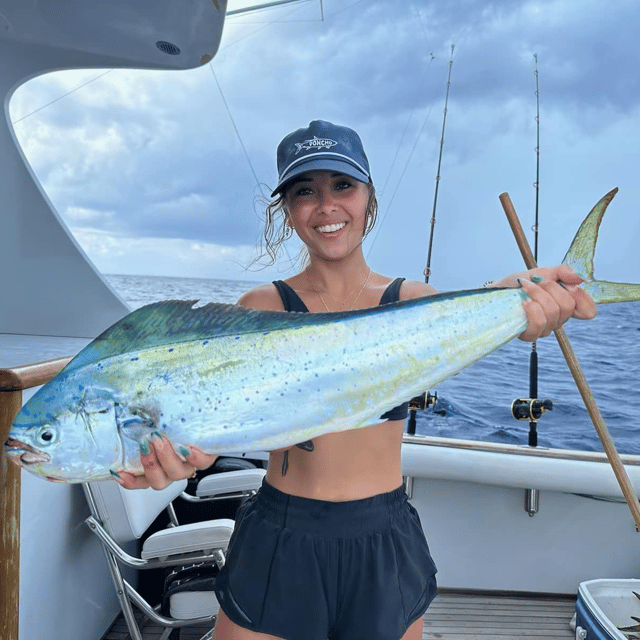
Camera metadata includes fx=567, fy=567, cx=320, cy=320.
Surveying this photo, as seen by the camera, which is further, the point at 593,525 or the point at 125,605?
the point at 593,525

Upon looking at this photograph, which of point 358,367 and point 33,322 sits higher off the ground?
point 33,322

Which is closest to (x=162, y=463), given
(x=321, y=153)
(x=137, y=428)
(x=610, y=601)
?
(x=137, y=428)

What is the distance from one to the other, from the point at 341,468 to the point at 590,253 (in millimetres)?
695

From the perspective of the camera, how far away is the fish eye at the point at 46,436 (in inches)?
35.9

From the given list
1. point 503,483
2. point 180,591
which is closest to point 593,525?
point 503,483

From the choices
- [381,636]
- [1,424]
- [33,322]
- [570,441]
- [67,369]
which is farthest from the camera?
[570,441]

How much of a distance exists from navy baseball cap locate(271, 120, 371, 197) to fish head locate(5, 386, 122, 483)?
0.63 metres

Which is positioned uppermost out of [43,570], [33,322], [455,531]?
[33,322]

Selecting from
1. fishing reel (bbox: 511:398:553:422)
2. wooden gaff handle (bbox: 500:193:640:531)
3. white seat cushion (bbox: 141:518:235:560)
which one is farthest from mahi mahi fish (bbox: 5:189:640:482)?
fishing reel (bbox: 511:398:553:422)

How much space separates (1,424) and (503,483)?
7.70 ft

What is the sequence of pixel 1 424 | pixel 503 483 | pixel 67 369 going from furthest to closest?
pixel 503 483 < pixel 1 424 < pixel 67 369

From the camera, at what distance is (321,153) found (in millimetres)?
1223

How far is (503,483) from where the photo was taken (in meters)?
2.93

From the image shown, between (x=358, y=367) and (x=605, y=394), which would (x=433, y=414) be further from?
(x=358, y=367)
